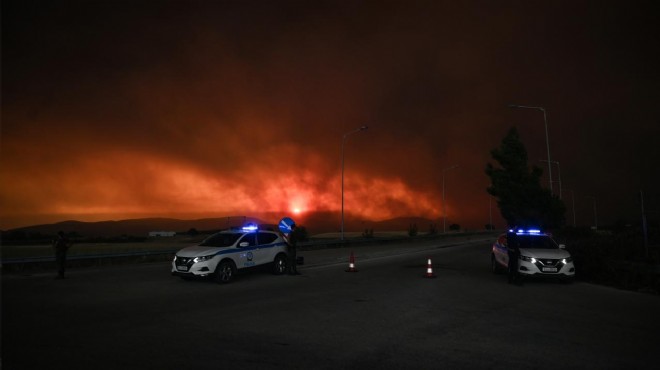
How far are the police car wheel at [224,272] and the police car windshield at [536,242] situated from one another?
9.87 meters

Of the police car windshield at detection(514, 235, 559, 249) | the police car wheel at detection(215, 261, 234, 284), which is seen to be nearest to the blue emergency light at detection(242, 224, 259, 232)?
Result: the police car wheel at detection(215, 261, 234, 284)

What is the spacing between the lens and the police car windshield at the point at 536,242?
1606 centimetres

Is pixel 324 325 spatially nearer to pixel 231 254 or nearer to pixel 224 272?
pixel 224 272

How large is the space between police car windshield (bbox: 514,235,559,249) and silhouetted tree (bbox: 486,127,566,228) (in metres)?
41.7

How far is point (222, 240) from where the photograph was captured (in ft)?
54.2

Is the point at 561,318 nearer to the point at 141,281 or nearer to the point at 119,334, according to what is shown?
the point at 119,334

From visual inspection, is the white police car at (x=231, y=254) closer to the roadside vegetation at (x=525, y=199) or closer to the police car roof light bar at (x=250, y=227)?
the police car roof light bar at (x=250, y=227)

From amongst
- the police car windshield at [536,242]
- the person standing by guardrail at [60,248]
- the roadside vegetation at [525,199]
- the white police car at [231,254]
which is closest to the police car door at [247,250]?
the white police car at [231,254]

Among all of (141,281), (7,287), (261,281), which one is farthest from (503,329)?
(7,287)

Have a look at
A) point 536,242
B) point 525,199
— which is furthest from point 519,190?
point 536,242

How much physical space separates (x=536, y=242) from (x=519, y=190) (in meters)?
47.2

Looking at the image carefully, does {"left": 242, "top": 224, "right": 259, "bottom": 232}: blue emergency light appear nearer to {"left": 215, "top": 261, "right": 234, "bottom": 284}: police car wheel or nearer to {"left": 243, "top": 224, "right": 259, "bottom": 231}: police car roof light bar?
{"left": 243, "top": 224, "right": 259, "bottom": 231}: police car roof light bar

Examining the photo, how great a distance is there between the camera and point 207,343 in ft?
24.2

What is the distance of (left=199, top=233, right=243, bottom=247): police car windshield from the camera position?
16219mm
